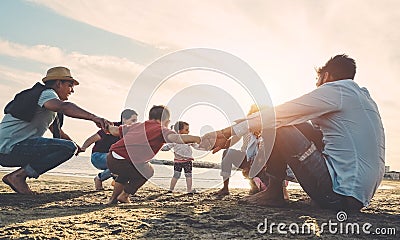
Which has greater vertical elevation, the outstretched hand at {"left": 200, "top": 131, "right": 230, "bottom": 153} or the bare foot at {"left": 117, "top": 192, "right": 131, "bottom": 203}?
the outstretched hand at {"left": 200, "top": 131, "right": 230, "bottom": 153}

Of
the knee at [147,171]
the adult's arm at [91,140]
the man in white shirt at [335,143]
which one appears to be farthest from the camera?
the adult's arm at [91,140]

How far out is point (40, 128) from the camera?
4707 millimetres

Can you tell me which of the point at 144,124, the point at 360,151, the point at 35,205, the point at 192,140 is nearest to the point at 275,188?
the point at 360,151

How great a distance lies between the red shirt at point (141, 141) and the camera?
4.26 m

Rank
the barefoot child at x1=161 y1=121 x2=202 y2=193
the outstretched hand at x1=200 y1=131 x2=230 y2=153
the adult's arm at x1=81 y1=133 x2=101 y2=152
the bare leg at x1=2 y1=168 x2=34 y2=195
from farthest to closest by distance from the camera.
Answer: the barefoot child at x1=161 y1=121 x2=202 y2=193, the adult's arm at x1=81 y1=133 x2=101 y2=152, the bare leg at x1=2 y1=168 x2=34 y2=195, the outstretched hand at x1=200 y1=131 x2=230 y2=153

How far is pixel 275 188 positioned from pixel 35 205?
6.88ft

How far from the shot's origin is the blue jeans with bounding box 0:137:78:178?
454 cm

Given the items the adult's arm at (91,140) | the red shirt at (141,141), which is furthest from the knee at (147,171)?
the adult's arm at (91,140)

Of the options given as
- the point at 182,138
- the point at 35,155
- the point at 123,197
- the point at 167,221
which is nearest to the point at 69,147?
the point at 35,155

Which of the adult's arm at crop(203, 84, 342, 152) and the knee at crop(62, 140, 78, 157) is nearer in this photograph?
the adult's arm at crop(203, 84, 342, 152)

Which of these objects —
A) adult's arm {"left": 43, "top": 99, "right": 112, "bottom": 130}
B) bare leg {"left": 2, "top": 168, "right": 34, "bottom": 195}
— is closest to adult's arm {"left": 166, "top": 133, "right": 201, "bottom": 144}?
adult's arm {"left": 43, "top": 99, "right": 112, "bottom": 130}

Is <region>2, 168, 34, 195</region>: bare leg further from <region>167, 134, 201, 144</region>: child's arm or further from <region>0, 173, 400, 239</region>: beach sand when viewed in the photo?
<region>167, 134, 201, 144</region>: child's arm

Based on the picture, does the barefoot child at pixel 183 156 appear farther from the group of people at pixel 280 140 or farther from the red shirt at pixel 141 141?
the red shirt at pixel 141 141

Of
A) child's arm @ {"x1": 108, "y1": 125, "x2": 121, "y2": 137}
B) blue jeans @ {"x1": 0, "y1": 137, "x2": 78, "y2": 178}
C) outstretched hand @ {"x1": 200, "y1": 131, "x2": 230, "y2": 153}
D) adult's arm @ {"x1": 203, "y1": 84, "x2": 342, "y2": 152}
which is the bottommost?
blue jeans @ {"x1": 0, "y1": 137, "x2": 78, "y2": 178}
